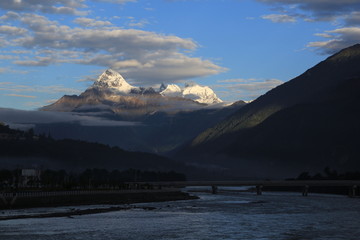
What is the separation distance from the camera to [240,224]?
428 ft

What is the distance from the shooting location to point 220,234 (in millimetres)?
109625

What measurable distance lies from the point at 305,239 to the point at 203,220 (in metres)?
42.6

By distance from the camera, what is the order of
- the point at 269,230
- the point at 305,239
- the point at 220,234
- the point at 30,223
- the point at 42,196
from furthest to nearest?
the point at 42,196, the point at 30,223, the point at 269,230, the point at 220,234, the point at 305,239

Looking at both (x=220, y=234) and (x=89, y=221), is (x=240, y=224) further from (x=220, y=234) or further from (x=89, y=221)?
(x=89, y=221)

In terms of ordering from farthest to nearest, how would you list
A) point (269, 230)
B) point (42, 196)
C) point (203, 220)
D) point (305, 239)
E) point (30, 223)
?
1. point (42, 196)
2. point (203, 220)
3. point (30, 223)
4. point (269, 230)
5. point (305, 239)

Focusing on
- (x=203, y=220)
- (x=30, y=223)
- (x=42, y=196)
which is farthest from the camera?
(x=42, y=196)

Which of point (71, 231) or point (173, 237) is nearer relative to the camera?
point (173, 237)

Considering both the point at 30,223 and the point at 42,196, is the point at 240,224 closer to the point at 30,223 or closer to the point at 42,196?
the point at 30,223

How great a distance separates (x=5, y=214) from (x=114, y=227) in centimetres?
4006

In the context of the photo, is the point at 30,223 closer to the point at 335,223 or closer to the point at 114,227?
the point at 114,227

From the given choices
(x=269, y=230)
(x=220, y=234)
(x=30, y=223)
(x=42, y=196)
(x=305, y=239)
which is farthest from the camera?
(x=42, y=196)

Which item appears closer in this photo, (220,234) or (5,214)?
(220,234)

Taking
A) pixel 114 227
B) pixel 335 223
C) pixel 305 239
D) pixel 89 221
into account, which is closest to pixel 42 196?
pixel 89 221

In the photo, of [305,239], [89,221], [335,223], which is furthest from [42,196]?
[305,239]
